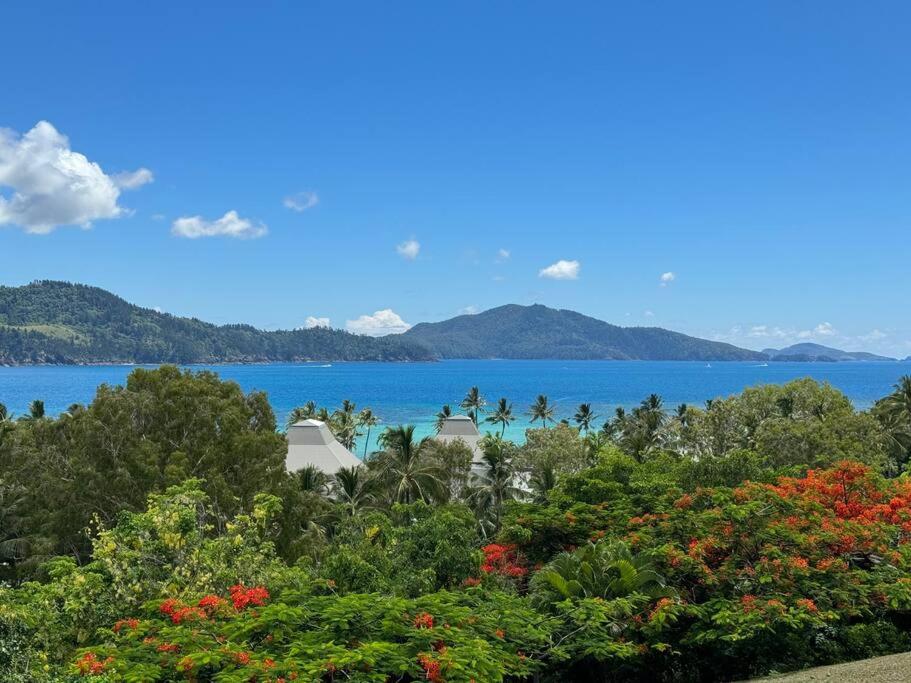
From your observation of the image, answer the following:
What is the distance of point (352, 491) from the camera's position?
36.1 meters

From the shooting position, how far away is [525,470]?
56.3 metres

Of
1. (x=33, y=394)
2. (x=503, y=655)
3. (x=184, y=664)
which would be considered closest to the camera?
(x=184, y=664)

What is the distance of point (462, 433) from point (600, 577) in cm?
3465

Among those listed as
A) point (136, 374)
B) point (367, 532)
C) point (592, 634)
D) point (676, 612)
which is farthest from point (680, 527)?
point (136, 374)

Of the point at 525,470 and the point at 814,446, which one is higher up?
the point at 814,446

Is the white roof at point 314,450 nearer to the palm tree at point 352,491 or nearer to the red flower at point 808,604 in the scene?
the palm tree at point 352,491

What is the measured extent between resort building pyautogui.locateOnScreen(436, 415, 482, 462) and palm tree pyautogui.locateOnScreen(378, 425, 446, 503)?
29.5 ft

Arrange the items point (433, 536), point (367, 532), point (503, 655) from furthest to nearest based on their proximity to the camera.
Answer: point (367, 532) < point (433, 536) < point (503, 655)

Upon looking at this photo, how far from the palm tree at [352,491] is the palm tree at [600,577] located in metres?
18.2

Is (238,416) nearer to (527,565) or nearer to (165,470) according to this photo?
(165,470)

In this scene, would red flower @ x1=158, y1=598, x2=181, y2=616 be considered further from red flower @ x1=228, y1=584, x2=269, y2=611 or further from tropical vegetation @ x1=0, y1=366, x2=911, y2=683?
red flower @ x1=228, y1=584, x2=269, y2=611

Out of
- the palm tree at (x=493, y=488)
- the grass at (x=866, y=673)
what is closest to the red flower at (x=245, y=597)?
the grass at (x=866, y=673)

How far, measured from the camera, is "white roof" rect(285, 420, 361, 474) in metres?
44.0

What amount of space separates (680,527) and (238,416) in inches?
624
